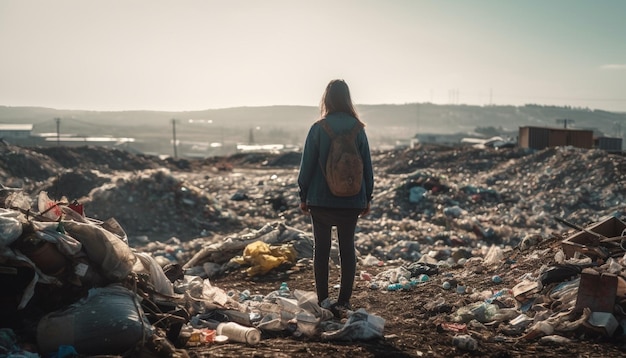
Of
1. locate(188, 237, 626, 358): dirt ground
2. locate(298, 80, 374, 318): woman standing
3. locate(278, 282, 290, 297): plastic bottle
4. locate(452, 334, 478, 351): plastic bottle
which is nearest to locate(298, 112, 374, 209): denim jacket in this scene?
locate(298, 80, 374, 318): woman standing

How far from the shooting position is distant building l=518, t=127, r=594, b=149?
23.2 metres

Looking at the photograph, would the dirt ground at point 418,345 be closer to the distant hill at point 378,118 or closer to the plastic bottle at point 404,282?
the plastic bottle at point 404,282

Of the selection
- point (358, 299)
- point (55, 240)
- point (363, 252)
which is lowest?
point (363, 252)

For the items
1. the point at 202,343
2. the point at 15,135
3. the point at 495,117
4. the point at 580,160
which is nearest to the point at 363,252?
the point at 202,343

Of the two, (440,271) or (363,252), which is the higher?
(440,271)

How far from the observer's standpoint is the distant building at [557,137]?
2319 centimetres

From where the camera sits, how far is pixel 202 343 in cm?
327

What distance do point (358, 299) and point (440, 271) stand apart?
4.31 feet

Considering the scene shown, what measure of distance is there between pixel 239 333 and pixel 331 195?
1069 mm

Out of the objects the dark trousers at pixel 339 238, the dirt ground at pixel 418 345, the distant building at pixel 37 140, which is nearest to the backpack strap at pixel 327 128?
the dark trousers at pixel 339 238

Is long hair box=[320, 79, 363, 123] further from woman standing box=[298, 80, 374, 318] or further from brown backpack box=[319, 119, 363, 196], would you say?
brown backpack box=[319, 119, 363, 196]

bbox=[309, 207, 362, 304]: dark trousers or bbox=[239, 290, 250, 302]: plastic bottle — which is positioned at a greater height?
bbox=[309, 207, 362, 304]: dark trousers

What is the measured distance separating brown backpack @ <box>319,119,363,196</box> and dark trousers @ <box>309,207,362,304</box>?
6.4 inches

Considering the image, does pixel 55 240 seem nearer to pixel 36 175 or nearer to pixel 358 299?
pixel 358 299
